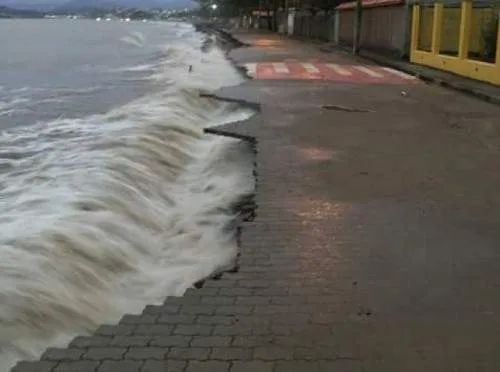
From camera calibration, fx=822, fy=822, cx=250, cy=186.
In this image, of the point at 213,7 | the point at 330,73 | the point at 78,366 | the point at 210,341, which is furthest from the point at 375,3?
the point at 213,7

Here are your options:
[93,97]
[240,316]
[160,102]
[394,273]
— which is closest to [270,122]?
[160,102]

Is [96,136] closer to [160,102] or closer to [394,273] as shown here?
[160,102]

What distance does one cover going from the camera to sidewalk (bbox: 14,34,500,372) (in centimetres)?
425

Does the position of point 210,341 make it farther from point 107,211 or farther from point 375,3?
point 375,3

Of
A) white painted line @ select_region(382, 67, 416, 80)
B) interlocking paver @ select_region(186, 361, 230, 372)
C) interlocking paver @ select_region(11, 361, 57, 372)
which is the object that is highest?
interlocking paver @ select_region(186, 361, 230, 372)

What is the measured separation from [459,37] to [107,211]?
17.8 metres

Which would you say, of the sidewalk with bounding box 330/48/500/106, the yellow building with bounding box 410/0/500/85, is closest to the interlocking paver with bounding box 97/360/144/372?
the sidewalk with bounding box 330/48/500/106

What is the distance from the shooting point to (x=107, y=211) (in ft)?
27.1

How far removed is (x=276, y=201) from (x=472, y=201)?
1.85 metres

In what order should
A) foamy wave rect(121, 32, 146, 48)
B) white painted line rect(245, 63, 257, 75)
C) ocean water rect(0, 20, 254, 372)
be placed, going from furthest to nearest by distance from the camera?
foamy wave rect(121, 32, 146, 48) → white painted line rect(245, 63, 257, 75) → ocean water rect(0, 20, 254, 372)

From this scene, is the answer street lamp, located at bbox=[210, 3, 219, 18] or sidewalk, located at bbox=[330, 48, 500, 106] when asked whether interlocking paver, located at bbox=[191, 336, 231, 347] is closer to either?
sidewalk, located at bbox=[330, 48, 500, 106]

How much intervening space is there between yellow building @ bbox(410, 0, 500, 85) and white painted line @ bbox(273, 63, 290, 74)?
15.3ft

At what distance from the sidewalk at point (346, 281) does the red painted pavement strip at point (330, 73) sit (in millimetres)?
11624

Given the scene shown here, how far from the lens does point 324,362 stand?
4.16 metres
